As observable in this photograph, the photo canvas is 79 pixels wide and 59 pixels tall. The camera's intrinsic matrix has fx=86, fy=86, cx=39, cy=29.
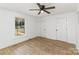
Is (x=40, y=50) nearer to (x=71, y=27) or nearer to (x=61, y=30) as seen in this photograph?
(x=61, y=30)

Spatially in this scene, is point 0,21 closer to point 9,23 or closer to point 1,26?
point 1,26

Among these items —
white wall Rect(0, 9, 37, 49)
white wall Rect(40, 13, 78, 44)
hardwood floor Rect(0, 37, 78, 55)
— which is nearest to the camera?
hardwood floor Rect(0, 37, 78, 55)

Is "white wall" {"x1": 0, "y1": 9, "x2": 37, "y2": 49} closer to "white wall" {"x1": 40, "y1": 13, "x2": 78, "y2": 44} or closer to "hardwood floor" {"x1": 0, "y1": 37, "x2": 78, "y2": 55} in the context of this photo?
"hardwood floor" {"x1": 0, "y1": 37, "x2": 78, "y2": 55}

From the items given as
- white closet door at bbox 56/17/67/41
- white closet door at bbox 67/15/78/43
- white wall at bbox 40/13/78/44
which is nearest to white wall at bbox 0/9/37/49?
white wall at bbox 40/13/78/44

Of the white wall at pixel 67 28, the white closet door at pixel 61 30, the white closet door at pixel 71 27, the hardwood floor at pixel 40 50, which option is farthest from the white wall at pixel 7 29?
the white closet door at pixel 71 27

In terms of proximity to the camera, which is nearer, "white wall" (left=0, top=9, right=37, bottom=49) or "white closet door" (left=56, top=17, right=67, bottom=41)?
"white wall" (left=0, top=9, right=37, bottom=49)

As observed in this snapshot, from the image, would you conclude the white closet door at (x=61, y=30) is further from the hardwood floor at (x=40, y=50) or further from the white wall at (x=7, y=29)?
the white wall at (x=7, y=29)

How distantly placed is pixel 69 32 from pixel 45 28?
1118 millimetres

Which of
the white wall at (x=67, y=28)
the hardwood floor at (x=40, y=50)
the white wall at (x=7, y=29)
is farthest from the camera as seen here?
the white wall at (x=67, y=28)

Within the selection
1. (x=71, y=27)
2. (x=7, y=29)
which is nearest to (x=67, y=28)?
(x=71, y=27)

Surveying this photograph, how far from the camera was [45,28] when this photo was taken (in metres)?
4.17

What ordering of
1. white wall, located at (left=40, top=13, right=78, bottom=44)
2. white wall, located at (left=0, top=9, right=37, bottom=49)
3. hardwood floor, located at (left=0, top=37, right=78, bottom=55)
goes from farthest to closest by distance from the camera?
white wall, located at (left=40, top=13, right=78, bottom=44) < white wall, located at (left=0, top=9, right=37, bottom=49) < hardwood floor, located at (left=0, top=37, right=78, bottom=55)

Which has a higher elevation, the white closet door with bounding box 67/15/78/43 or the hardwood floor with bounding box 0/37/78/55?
the white closet door with bounding box 67/15/78/43

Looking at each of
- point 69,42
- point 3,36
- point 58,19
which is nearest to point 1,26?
point 3,36
